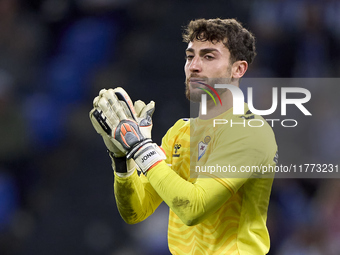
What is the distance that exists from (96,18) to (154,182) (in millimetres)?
2874

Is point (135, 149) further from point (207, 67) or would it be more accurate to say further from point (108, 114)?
point (207, 67)

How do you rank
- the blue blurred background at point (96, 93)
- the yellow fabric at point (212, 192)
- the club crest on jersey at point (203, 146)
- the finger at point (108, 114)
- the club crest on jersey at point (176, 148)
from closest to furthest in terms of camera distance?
the yellow fabric at point (212, 192)
the finger at point (108, 114)
the club crest on jersey at point (203, 146)
the club crest on jersey at point (176, 148)
the blue blurred background at point (96, 93)

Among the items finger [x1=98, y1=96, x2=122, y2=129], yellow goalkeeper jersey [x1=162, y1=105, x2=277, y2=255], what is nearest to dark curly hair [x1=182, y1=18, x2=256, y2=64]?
yellow goalkeeper jersey [x1=162, y1=105, x2=277, y2=255]

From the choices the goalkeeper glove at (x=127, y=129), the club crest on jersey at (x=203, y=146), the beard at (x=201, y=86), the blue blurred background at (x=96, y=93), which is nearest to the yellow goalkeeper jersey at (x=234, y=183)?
the club crest on jersey at (x=203, y=146)

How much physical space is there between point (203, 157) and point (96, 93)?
229 cm

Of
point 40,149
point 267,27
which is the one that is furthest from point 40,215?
point 267,27

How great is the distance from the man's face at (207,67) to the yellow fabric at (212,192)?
167 millimetres

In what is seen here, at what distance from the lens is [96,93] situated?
384 cm

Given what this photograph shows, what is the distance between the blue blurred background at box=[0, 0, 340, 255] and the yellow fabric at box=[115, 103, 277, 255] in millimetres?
1822

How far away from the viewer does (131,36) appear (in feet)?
12.9

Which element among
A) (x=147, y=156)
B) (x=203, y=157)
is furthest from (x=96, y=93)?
(x=147, y=156)

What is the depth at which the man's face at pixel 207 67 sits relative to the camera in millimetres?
1834

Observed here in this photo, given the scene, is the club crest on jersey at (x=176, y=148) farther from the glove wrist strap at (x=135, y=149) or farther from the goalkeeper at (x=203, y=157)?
the glove wrist strap at (x=135, y=149)

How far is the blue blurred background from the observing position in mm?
3598
